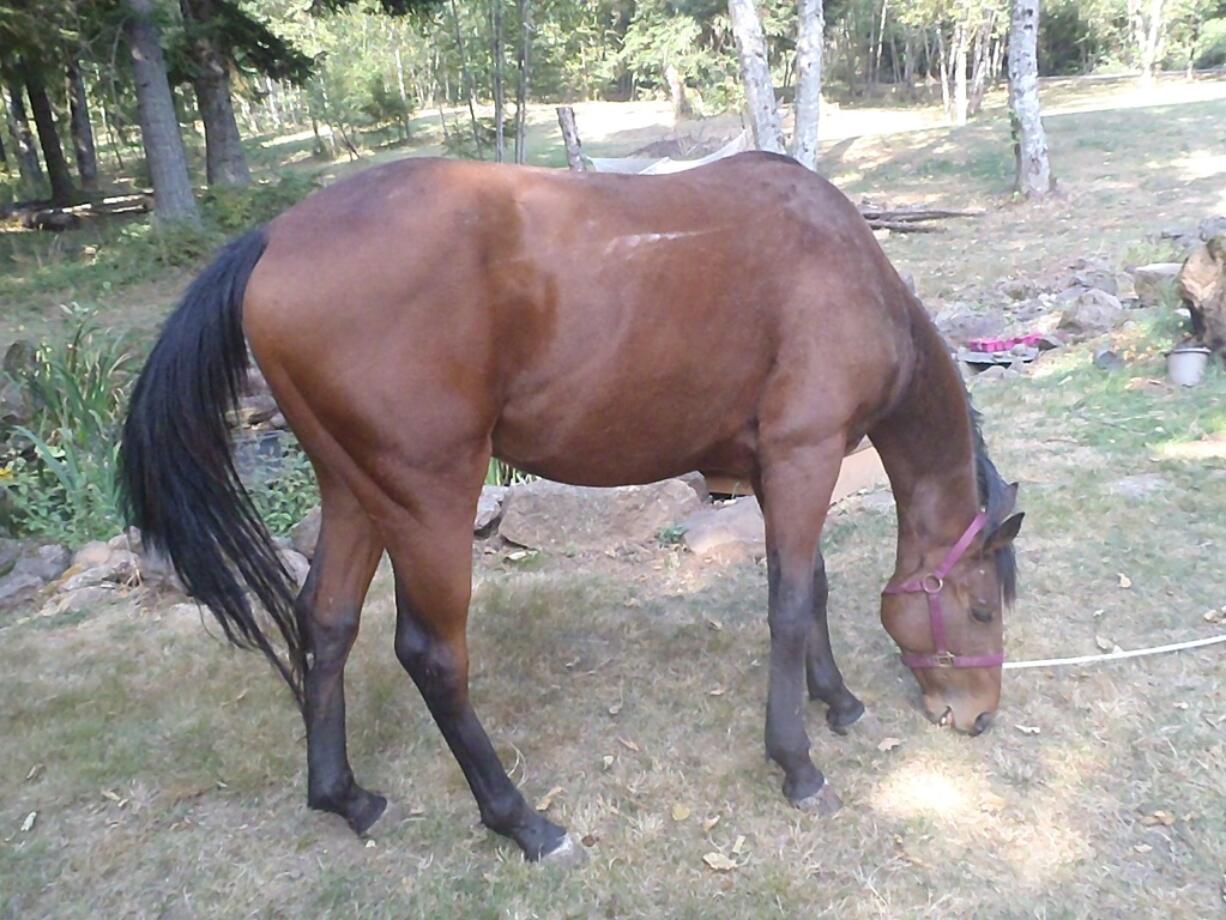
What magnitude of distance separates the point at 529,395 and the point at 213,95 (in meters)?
11.1

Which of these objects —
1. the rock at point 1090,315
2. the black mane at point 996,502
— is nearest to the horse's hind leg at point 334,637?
the black mane at point 996,502

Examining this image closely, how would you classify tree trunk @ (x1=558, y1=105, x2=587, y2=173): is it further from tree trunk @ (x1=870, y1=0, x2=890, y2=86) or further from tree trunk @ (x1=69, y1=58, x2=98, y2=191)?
tree trunk @ (x1=870, y1=0, x2=890, y2=86)

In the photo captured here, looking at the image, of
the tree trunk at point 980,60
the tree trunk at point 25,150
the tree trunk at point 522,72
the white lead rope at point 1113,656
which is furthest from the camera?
the tree trunk at point 980,60

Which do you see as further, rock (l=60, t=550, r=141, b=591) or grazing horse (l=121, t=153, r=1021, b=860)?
rock (l=60, t=550, r=141, b=591)

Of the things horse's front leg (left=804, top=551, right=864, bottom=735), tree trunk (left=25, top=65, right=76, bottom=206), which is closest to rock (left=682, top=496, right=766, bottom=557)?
horse's front leg (left=804, top=551, right=864, bottom=735)

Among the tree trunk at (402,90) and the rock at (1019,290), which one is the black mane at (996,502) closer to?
the rock at (1019,290)

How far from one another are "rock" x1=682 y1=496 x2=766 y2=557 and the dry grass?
125mm

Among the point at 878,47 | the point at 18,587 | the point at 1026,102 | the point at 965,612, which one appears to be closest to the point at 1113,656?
the point at 965,612

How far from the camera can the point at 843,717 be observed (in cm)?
301

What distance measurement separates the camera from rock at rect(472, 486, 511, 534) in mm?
4461

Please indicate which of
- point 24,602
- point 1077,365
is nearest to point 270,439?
point 24,602

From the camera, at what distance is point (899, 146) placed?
1875 centimetres

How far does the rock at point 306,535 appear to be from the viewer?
14.0 feet

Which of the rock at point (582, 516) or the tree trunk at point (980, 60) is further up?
the tree trunk at point (980, 60)
